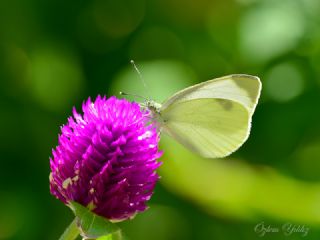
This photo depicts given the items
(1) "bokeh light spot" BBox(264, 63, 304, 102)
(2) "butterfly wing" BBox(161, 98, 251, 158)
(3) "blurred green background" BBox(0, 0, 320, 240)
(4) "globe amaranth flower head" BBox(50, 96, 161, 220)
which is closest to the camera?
(4) "globe amaranth flower head" BBox(50, 96, 161, 220)

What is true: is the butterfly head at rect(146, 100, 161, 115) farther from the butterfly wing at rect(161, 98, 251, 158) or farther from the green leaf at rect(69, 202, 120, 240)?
the green leaf at rect(69, 202, 120, 240)

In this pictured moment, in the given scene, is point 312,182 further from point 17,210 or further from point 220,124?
point 17,210

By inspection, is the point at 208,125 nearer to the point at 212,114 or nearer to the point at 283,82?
the point at 212,114

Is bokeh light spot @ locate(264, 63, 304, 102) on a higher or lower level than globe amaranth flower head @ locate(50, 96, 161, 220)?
lower

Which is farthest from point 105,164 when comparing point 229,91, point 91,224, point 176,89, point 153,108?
point 176,89

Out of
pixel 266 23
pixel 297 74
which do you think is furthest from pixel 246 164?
pixel 266 23

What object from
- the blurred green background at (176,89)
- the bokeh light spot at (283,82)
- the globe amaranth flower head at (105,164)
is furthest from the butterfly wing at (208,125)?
the bokeh light spot at (283,82)

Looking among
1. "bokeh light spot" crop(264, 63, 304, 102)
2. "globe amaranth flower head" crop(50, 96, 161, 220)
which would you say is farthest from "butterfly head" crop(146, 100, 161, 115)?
"bokeh light spot" crop(264, 63, 304, 102)
